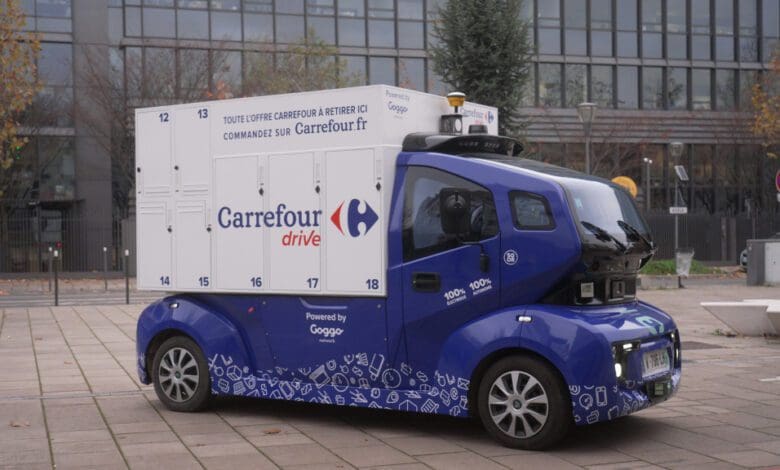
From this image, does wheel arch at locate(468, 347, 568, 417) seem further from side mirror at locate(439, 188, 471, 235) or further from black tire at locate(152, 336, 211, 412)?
black tire at locate(152, 336, 211, 412)

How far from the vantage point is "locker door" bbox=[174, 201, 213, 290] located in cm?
927

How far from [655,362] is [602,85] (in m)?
40.9

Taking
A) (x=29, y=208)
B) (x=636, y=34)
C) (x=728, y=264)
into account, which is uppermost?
(x=636, y=34)

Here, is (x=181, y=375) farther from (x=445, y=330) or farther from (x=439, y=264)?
(x=439, y=264)

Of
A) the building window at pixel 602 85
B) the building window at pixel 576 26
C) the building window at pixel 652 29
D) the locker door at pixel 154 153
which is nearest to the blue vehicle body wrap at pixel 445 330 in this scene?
the locker door at pixel 154 153

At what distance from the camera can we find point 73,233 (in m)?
37.2

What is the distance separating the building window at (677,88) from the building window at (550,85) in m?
5.63

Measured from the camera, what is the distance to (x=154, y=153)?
967cm

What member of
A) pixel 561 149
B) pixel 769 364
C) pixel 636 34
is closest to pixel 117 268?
pixel 561 149

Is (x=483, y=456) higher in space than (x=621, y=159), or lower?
lower

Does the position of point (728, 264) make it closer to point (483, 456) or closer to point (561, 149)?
point (561, 149)

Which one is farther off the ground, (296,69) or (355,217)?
(296,69)

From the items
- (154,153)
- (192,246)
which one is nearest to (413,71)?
(154,153)

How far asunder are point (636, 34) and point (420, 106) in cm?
4138
